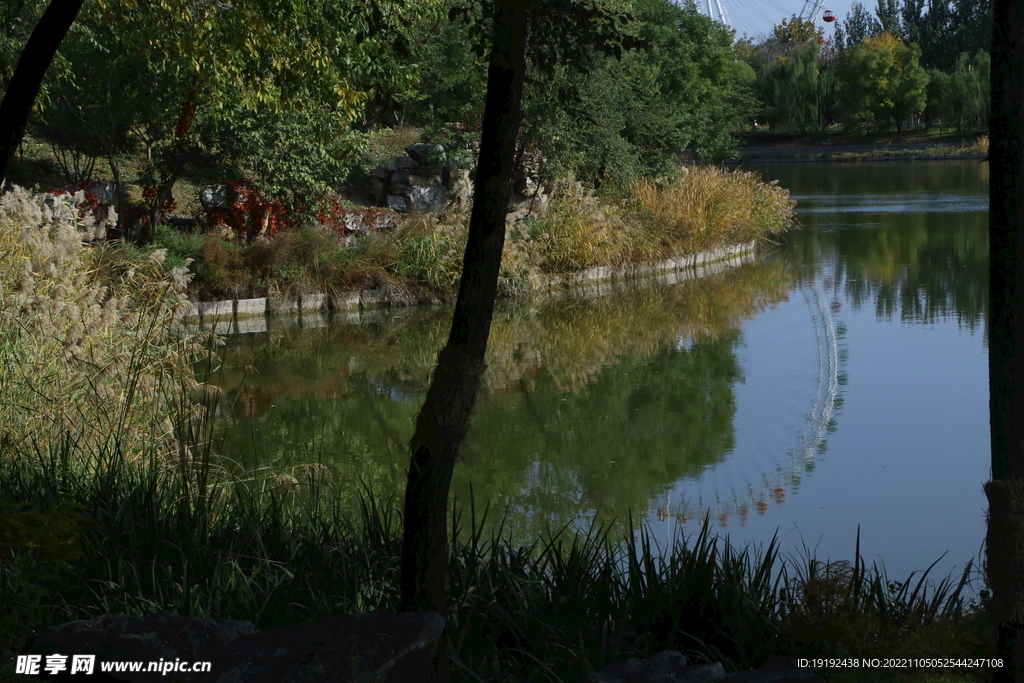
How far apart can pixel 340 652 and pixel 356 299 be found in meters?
11.9

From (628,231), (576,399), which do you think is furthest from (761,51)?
(576,399)

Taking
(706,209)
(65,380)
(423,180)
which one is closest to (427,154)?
(423,180)

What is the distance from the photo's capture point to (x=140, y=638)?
2.56 meters

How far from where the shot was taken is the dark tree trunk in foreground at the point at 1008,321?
281 cm

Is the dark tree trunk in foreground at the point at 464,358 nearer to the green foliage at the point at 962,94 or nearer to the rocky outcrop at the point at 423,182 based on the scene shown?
the rocky outcrop at the point at 423,182

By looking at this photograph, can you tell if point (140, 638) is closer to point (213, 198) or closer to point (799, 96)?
point (213, 198)

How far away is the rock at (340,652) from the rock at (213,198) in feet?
43.8

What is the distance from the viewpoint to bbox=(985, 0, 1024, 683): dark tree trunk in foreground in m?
2.81

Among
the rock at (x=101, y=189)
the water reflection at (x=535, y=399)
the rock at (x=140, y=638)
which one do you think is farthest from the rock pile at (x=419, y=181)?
the rock at (x=140, y=638)

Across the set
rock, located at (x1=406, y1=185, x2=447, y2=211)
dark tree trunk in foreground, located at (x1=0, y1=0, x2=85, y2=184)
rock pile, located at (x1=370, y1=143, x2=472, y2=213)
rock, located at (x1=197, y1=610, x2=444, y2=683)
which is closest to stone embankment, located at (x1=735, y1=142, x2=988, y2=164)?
rock pile, located at (x1=370, y1=143, x2=472, y2=213)

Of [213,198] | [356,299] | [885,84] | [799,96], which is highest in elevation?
[885,84]

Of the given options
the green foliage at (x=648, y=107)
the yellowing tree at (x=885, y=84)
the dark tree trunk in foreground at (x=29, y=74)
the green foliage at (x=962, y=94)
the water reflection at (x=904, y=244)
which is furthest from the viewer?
the yellowing tree at (x=885, y=84)

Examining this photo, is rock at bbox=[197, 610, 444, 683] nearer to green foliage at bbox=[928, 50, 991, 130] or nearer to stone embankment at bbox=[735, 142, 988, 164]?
stone embankment at bbox=[735, 142, 988, 164]

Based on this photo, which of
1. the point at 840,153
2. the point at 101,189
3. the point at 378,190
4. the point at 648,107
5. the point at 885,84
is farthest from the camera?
the point at 885,84
